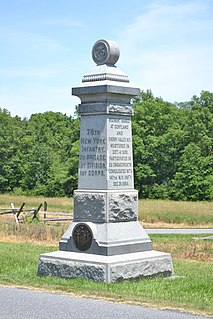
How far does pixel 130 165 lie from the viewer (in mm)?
12305

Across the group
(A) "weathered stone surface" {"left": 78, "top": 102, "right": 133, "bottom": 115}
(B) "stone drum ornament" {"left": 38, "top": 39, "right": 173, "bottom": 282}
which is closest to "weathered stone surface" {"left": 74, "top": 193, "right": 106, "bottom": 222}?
(B) "stone drum ornament" {"left": 38, "top": 39, "right": 173, "bottom": 282}

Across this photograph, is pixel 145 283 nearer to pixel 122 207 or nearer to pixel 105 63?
pixel 122 207

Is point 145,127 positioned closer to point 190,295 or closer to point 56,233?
point 56,233

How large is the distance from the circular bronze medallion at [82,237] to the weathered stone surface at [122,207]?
18.0 inches

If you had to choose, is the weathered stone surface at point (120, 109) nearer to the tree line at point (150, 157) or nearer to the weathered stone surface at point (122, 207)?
the weathered stone surface at point (122, 207)

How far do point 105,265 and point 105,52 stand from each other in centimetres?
375

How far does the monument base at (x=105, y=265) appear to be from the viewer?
11.1m

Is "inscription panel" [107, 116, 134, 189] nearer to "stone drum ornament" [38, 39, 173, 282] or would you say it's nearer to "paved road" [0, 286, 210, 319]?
"stone drum ornament" [38, 39, 173, 282]

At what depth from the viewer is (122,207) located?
12.0 meters

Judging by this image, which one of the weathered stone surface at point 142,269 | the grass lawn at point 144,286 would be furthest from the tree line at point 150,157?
the weathered stone surface at point 142,269

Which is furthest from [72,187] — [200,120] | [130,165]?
[130,165]

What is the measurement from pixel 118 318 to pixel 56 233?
12.9 m

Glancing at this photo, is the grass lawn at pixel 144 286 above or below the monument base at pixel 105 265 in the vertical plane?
below

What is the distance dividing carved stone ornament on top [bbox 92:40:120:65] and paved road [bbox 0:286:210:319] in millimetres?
4379
